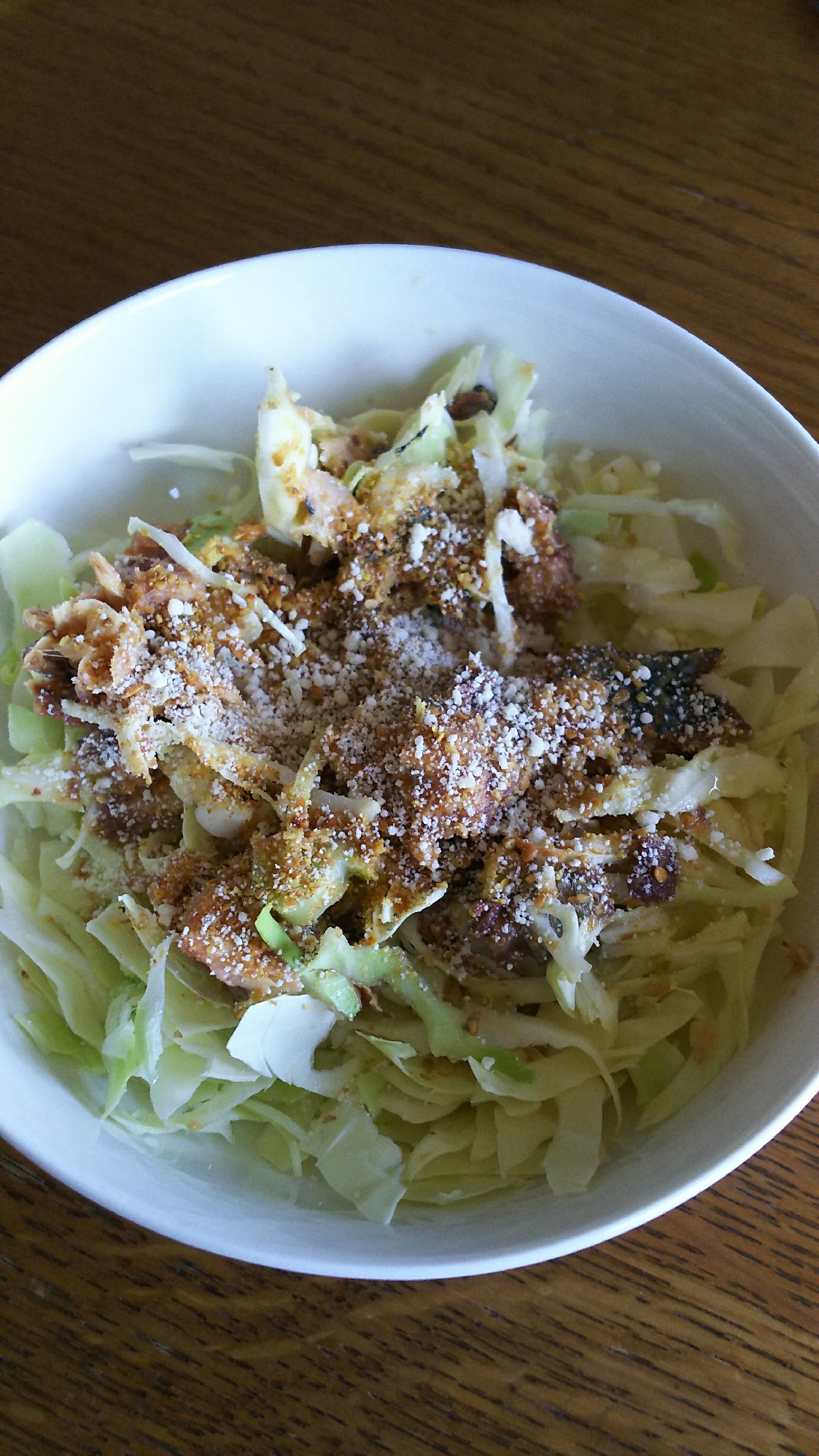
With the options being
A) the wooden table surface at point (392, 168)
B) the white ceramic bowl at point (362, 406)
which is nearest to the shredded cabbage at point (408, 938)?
the white ceramic bowl at point (362, 406)

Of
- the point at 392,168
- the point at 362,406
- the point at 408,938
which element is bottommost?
the point at 408,938

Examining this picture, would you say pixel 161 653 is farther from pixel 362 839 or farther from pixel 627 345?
pixel 627 345

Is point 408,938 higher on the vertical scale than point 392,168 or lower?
lower

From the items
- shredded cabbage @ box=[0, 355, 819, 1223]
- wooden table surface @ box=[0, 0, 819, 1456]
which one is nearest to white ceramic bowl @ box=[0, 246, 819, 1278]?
shredded cabbage @ box=[0, 355, 819, 1223]

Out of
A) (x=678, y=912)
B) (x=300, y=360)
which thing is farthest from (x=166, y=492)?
(x=678, y=912)

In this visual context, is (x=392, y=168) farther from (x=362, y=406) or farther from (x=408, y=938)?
(x=408, y=938)

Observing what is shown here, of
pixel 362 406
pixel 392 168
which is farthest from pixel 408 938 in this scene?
pixel 392 168

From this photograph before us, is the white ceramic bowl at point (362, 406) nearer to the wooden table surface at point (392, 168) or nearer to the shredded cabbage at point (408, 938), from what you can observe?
the shredded cabbage at point (408, 938)

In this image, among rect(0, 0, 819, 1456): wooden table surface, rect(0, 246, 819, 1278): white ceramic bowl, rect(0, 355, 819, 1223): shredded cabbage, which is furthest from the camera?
rect(0, 0, 819, 1456): wooden table surface

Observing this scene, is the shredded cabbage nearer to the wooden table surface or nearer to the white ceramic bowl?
the white ceramic bowl
